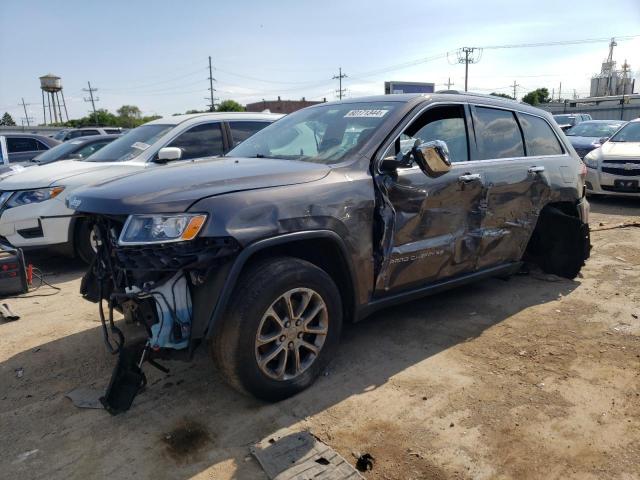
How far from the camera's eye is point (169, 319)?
270 cm

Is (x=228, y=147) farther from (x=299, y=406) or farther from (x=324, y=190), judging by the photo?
(x=299, y=406)

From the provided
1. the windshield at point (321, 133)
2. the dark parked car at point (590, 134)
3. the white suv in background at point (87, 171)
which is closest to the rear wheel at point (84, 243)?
the white suv in background at point (87, 171)

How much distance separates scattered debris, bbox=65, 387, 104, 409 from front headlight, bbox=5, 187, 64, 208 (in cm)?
326

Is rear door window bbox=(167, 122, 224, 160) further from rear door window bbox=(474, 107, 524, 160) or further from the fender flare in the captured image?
the fender flare

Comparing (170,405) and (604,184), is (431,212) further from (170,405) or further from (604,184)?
(604,184)

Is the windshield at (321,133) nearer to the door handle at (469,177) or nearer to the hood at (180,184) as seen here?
the hood at (180,184)

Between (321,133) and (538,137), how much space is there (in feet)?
7.37

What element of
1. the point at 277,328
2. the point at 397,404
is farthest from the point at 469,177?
the point at 277,328

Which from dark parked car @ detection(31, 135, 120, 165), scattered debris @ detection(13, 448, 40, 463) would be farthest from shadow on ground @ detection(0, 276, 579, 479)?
dark parked car @ detection(31, 135, 120, 165)

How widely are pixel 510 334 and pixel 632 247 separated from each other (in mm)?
3570

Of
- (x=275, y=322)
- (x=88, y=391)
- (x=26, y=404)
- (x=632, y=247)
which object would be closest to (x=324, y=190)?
(x=275, y=322)

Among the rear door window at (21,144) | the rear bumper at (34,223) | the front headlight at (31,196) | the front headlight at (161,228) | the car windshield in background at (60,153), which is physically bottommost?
the rear bumper at (34,223)

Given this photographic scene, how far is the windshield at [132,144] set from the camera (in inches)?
253

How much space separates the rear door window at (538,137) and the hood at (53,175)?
4360 millimetres
